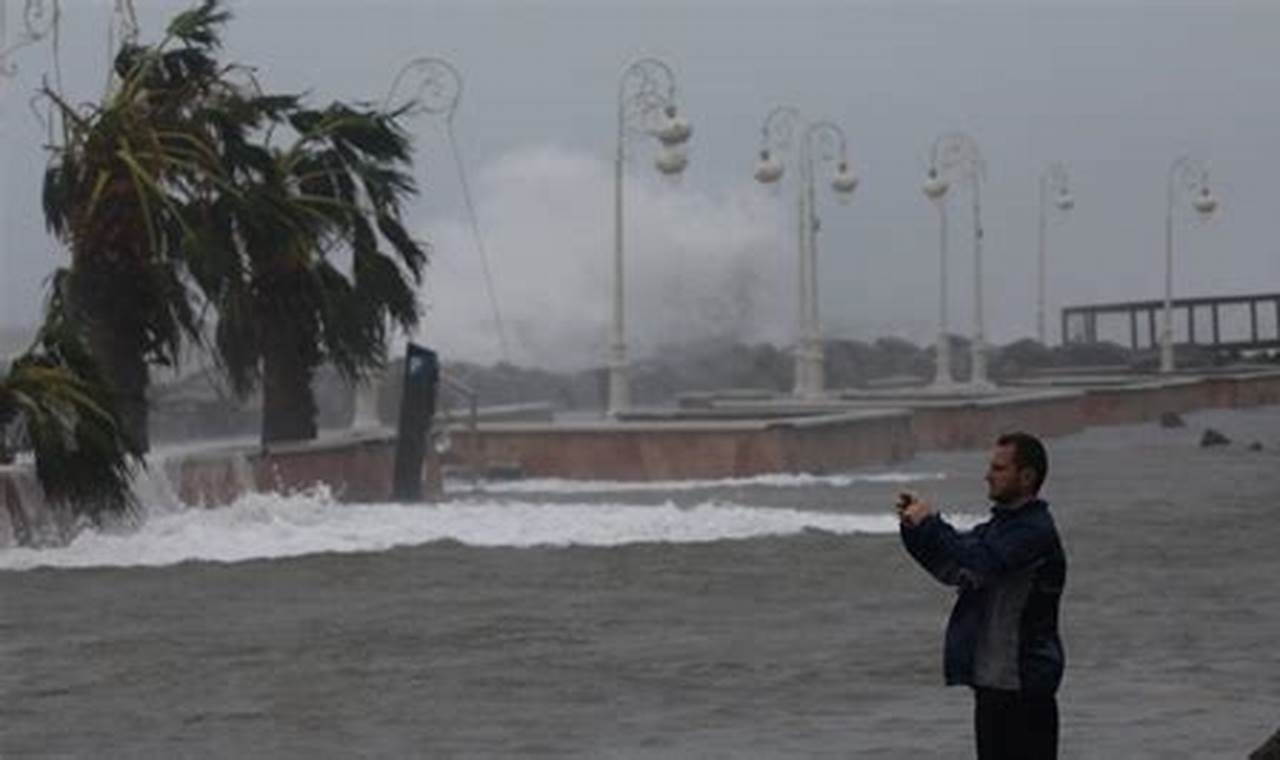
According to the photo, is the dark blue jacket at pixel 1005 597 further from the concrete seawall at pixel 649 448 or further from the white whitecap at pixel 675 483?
the white whitecap at pixel 675 483

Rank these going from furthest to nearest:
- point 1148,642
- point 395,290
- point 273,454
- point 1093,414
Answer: point 1093,414
point 395,290
point 273,454
point 1148,642

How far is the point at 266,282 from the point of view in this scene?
26797 mm

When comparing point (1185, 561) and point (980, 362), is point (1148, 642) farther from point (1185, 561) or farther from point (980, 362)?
point (980, 362)

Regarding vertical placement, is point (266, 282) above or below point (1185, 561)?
above

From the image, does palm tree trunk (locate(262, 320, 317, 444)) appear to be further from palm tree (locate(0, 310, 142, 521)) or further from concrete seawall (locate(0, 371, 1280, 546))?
palm tree (locate(0, 310, 142, 521))

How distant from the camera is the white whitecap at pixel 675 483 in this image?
3059 cm

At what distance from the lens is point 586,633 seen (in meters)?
14.7

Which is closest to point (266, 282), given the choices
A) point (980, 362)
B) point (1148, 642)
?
point (1148, 642)

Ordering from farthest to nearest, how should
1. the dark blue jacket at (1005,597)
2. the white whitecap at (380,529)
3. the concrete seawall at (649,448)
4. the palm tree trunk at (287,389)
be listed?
the palm tree trunk at (287,389), the concrete seawall at (649,448), the white whitecap at (380,529), the dark blue jacket at (1005,597)

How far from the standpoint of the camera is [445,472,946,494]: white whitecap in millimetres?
30594

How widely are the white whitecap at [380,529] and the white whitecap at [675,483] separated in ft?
17.9

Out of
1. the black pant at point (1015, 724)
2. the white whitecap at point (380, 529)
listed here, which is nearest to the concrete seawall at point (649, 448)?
the white whitecap at point (380, 529)

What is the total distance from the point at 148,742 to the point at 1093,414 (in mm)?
41090

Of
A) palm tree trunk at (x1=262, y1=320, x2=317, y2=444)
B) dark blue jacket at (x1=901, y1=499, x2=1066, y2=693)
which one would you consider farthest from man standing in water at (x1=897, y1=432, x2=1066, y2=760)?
palm tree trunk at (x1=262, y1=320, x2=317, y2=444)
